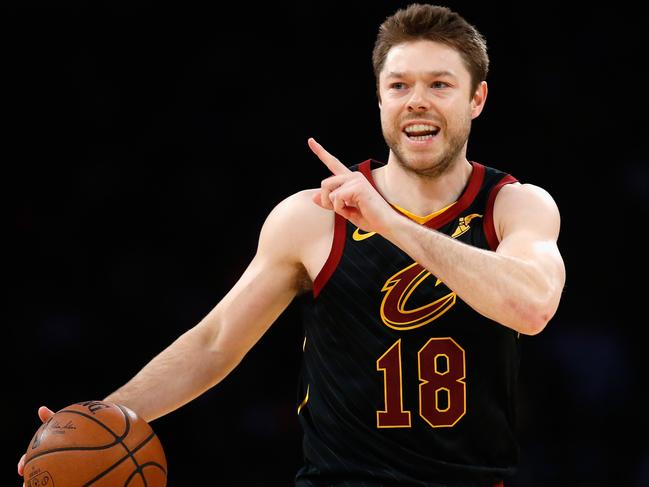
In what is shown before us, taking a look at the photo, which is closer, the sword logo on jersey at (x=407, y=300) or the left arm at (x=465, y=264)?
the left arm at (x=465, y=264)

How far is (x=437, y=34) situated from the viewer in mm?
3920

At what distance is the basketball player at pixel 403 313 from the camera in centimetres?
369

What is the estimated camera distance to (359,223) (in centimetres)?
333

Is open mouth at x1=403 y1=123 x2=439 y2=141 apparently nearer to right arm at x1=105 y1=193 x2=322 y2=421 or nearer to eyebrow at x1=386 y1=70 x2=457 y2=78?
eyebrow at x1=386 y1=70 x2=457 y2=78

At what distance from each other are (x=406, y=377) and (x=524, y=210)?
745mm

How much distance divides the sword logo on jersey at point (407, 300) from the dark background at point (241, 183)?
3.05 meters

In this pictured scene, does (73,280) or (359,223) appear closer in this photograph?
(359,223)

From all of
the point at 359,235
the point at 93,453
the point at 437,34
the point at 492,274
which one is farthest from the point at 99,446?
the point at 437,34

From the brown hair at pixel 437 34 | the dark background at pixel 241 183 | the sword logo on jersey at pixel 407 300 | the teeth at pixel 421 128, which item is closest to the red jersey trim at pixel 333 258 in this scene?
the sword logo on jersey at pixel 407 300

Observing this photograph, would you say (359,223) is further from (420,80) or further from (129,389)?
(129,389)

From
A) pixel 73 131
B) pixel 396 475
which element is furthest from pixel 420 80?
pixel 73 131

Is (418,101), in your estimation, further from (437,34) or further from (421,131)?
(437,34)

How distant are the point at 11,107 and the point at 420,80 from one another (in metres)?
4.32

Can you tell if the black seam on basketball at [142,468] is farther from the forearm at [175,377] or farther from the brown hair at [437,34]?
the brown hair at [437,34]
